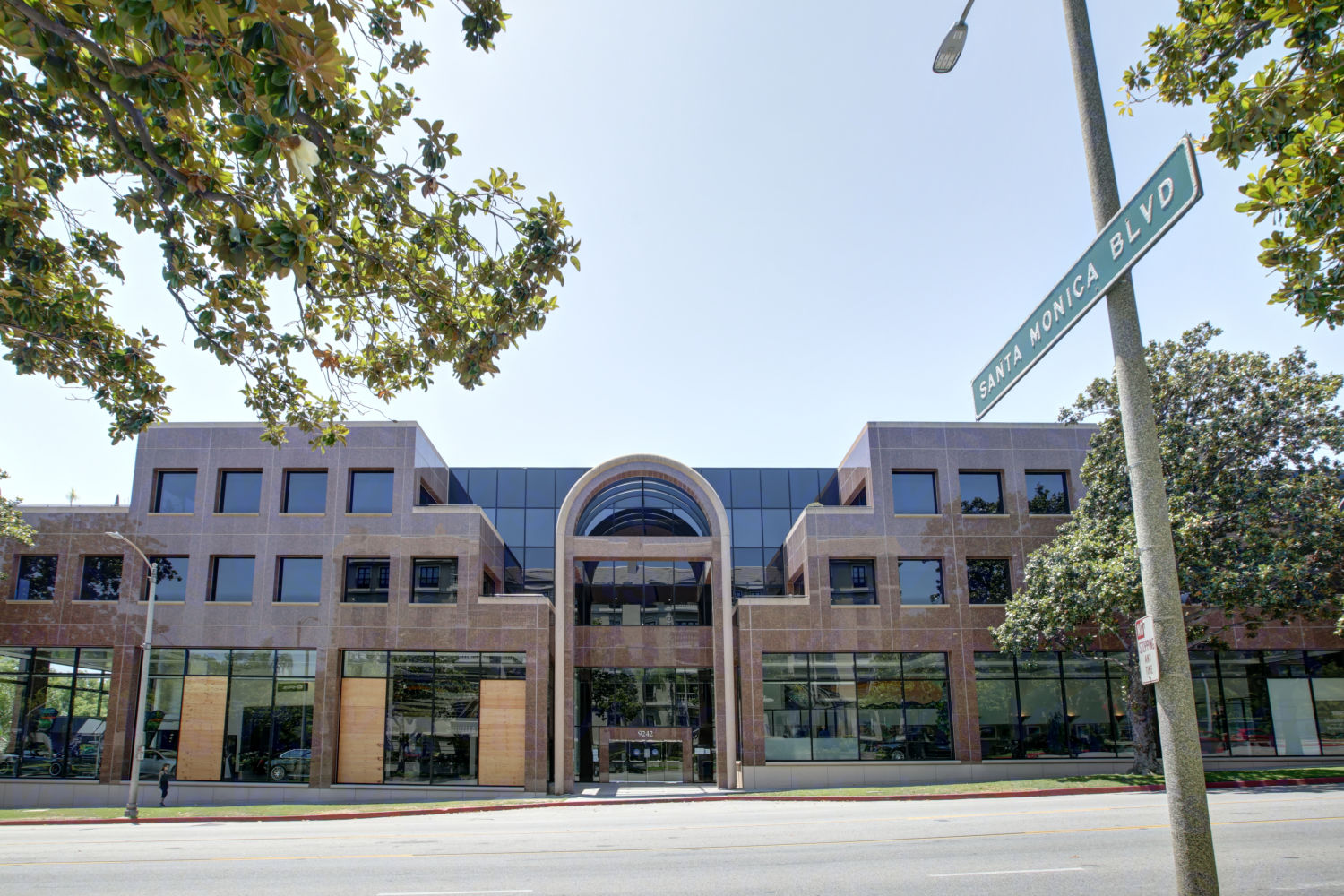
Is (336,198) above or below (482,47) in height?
below

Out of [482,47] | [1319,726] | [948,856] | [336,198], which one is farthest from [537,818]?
[1319,726]

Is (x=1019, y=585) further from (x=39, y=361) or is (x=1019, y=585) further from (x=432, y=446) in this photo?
(x=39, y=361)

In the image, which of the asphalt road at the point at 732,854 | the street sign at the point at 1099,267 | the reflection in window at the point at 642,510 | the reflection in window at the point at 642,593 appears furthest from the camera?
the reflection in window at the point at 642,510

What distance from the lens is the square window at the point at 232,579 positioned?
31750 mm

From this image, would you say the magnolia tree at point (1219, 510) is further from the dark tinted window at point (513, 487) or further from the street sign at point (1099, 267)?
the dark tinted window at point (513, 487)

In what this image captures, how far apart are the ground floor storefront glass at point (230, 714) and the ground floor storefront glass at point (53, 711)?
1.90 m

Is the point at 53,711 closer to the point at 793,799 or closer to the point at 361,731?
the point at 361,731

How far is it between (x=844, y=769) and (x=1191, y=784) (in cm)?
2641

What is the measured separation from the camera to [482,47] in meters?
7.82

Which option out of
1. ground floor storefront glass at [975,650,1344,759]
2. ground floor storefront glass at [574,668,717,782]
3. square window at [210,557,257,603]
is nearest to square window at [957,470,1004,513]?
ground floor storefront glass at [975,650,1344,759]

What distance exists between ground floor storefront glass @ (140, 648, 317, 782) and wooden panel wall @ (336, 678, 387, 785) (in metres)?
1.12

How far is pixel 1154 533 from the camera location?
209 inches

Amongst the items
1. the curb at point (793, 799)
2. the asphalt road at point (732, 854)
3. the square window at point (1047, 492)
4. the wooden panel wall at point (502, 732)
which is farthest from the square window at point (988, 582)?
the wooden panel wall at point (502, 732)

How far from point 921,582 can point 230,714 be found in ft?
78.9
